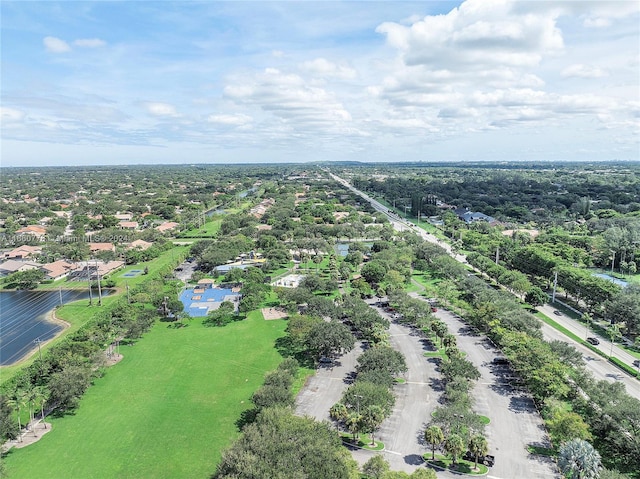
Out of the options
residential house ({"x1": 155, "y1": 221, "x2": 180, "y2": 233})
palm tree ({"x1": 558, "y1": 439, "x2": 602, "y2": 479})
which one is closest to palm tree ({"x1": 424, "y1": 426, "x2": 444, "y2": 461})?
palm tree ({"x1": 558, "y1": 439, "x2": 602, "y2": 479})

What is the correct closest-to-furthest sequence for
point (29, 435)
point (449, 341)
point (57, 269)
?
point (29, 435)
point (449, 341)
point (57, 269)

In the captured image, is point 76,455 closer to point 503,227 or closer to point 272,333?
point 272,333

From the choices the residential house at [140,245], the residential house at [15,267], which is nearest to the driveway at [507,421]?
the residential house at [140,245]

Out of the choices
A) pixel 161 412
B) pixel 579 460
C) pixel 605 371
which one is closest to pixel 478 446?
pixel 579 460

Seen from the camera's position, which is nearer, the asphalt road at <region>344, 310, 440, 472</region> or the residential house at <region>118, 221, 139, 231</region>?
the asphalt road at <region>344, 310, 440, 472</region>

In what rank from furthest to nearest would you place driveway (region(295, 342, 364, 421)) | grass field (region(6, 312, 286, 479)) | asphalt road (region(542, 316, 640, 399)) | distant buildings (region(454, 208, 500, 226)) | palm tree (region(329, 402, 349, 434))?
distant buildings (region(454, 208, 500, 226)), asphalt road (region(542, 316, 640, 399)), driveway (region(295, 342, 364, 421)), palm tree (region(329, 402, 349, 434)), grass field (region(6, 312, 286, 479))

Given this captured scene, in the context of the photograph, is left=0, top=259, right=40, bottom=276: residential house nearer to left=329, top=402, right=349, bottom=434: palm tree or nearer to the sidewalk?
the sidewalk

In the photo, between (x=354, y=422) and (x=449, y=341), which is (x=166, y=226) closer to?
(x=449, y=341)
